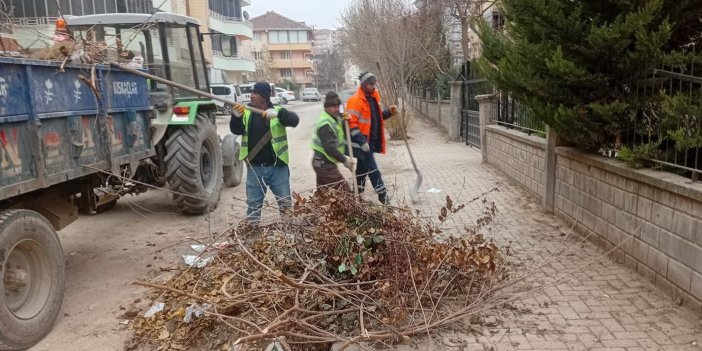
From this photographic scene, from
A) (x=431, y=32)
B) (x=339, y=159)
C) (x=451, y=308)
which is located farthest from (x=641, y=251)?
(x=431, y=32)

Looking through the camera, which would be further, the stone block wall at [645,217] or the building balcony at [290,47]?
the building balcony at [290,47]

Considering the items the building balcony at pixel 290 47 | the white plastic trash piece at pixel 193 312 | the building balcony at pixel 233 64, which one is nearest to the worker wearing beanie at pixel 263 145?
the white plastic trash piece at pixel 193 312

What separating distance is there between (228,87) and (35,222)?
27.7 meters

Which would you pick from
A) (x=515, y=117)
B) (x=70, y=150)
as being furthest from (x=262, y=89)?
(x=515, y=117)

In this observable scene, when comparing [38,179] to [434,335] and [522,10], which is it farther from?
[522,10]

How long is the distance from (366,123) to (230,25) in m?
43.0

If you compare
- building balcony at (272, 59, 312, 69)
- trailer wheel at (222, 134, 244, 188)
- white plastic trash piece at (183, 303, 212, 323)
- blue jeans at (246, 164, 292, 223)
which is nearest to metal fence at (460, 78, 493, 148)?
trailer wheel at (222, 134, 244, 188)

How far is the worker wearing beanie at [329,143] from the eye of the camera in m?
5.80

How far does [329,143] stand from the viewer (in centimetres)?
580

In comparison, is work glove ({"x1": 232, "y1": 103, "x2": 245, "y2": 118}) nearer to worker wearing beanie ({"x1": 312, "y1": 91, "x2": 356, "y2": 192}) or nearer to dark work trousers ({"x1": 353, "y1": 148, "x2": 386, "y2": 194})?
worker wearing beanie ({"x1": 312, "y1": 91, "x2": 356, "y2": 192})

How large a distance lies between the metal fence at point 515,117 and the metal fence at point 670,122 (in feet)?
7.73

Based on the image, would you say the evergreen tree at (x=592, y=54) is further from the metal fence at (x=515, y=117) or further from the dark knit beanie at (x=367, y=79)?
Result: the metal fence at (x=515, y=117)

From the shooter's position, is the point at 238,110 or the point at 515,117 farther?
the point at 515,117

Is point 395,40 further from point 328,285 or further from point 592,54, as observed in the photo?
point 328,285
